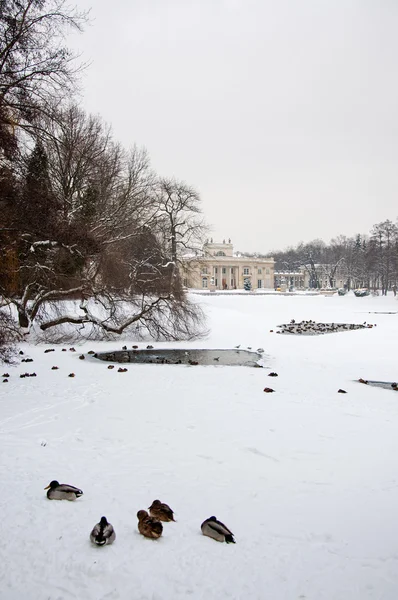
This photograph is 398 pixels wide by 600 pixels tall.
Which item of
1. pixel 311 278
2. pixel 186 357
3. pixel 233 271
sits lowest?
pixel 186 357

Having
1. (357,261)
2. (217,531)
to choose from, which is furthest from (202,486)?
(357,261)

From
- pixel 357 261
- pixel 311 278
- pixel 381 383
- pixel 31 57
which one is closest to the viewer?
pixel 31 57

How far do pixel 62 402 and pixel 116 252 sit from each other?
39.4 feet

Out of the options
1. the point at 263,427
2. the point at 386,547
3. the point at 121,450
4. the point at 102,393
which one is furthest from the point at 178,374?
the point at 386,547

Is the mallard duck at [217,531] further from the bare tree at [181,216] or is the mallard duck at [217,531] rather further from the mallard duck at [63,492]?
the bare tree at [181,216]

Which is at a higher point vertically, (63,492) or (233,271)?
(233,271)

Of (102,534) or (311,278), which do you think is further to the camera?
(311,278)

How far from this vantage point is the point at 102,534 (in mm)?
3572

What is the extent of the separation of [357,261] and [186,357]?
74009 millimetres

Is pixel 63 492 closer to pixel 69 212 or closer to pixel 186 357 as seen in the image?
pixel 186 357

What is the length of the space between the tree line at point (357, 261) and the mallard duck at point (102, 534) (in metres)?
51.8

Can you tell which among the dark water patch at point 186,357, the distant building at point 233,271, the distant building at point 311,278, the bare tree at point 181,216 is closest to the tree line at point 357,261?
the distant building at point 311,278

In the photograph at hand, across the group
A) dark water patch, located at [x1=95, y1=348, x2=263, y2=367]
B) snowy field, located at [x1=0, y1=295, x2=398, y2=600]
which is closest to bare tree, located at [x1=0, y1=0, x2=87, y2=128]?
snowy field, located at [x1=0, y1=295, x2=398, y2=600]

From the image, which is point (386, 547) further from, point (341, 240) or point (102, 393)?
point (341, 240)
